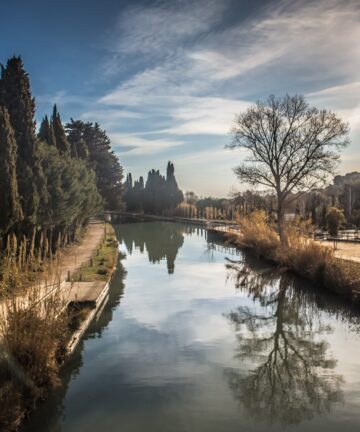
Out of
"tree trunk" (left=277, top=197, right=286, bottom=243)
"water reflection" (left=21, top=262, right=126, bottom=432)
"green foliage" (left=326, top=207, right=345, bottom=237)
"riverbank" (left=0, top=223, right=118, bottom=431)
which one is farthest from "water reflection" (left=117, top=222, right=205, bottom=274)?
"riverbank" (left=0, top=223, right=118, bottom=431)

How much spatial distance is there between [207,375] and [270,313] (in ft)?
19.9

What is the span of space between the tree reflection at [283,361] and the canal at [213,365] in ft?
0.08

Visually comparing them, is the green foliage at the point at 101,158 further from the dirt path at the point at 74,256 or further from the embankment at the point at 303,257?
the embankment at the point at 303,257

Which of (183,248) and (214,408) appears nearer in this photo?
(214,408)

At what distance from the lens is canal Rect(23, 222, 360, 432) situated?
6766 mm

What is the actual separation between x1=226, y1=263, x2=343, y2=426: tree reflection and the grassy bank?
4.14 ft

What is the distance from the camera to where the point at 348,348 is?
1024 centimetres

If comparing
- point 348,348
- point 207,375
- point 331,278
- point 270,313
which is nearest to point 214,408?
point 207,375

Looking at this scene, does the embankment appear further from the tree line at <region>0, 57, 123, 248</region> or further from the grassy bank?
the tree line at <region>0, 57, 123, 248</region>

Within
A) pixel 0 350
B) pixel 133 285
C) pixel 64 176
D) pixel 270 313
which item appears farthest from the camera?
pixel 64 176

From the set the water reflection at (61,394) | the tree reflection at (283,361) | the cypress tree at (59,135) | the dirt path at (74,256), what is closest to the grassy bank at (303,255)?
the tree reflection at (283,361)

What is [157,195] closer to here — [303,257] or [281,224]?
[281,224]

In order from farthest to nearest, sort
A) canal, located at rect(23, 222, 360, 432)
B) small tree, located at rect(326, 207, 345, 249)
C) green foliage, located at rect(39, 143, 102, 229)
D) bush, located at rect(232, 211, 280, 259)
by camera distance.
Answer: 1. small tree, located at rect(326, 207, 345, 249)
2. bush, located at rect(232, 211, 280, 259)
3. green foliage, located at rect(39, 143, 102, 229)
4. canal, located at rect(23, 222, 360, 432)

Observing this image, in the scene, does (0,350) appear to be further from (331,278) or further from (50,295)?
(331,278)
